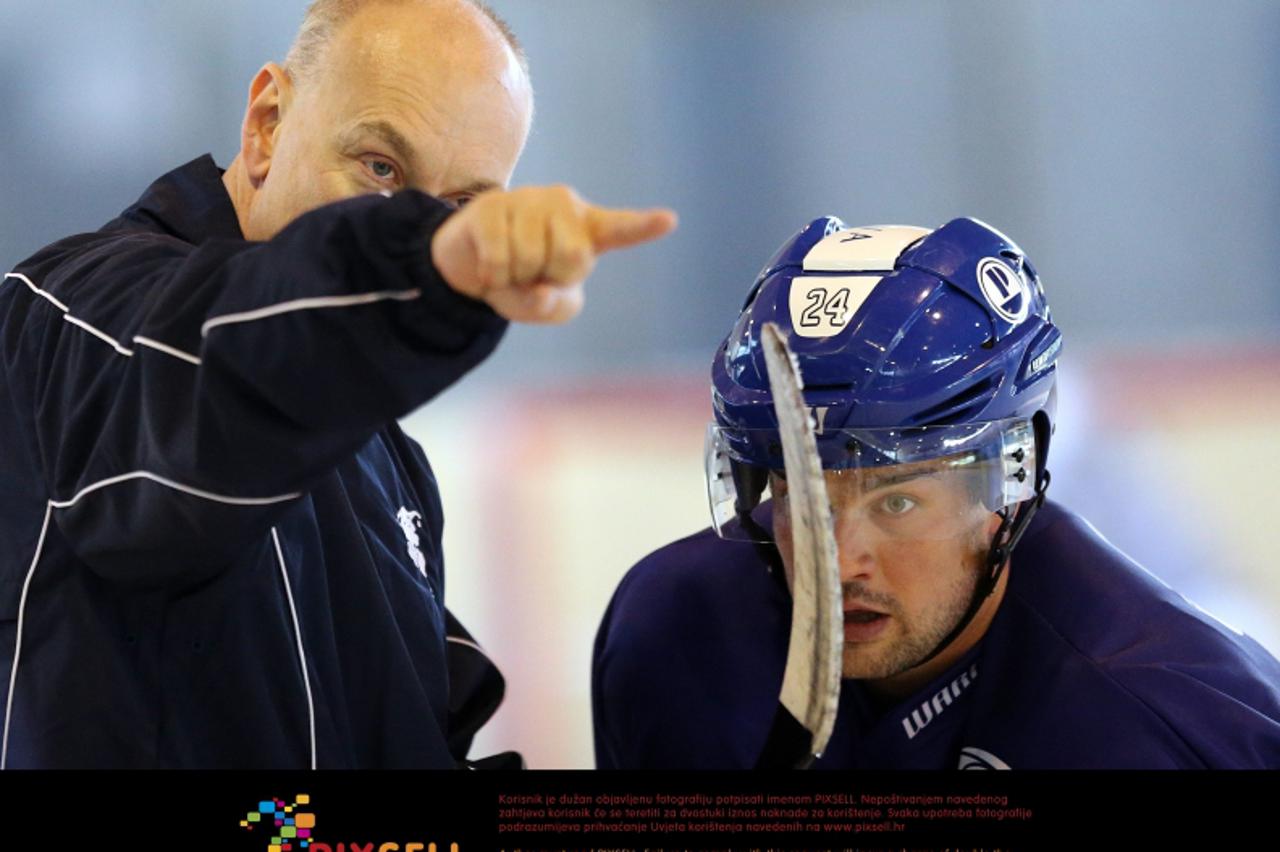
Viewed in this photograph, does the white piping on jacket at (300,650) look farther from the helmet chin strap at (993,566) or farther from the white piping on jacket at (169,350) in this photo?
the helmet chin strap at (993,566)

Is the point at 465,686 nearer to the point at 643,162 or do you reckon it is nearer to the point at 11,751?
the point at 11,751

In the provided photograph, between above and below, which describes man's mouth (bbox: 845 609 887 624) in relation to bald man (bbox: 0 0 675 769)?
below

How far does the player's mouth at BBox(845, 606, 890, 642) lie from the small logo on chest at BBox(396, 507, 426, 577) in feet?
1.70

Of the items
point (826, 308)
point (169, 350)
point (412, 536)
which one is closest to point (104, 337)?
point (169, 350)

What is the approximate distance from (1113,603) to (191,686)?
1070 mm

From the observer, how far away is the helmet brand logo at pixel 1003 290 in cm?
186

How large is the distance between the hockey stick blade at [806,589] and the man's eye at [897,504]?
0.44m

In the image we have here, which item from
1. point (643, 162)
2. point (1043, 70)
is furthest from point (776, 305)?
point (1043, 70)

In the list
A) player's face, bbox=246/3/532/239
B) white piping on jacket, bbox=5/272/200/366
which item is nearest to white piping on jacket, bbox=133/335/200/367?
white piping on jacket, bbox=5/272/200/366

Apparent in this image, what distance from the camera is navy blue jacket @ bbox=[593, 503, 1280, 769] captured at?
1669 mm

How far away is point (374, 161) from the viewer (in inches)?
61.9

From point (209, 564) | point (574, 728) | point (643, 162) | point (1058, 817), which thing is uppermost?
point (643, 162)

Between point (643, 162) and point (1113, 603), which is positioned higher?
point (643, 162)

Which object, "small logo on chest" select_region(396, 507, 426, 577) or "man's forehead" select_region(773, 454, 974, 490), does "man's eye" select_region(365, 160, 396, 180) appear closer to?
"small logo on chest" select_region(396, 507, 426, 577)
